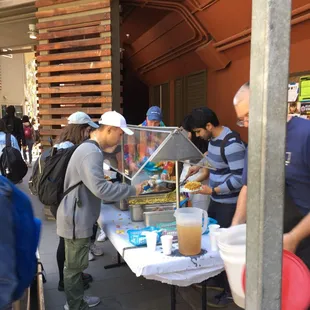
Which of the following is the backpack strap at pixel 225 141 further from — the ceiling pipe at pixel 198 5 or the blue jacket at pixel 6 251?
the ceiling pipe at pixel 198 5

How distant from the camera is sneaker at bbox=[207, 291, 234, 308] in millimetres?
3211

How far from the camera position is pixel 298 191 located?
179 centimetres

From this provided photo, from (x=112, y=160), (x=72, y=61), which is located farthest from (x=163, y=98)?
(x=112, y=160)

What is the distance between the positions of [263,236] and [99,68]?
4691mm

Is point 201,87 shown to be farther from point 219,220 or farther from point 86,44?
point 219,220

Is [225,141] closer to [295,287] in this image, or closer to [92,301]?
[295,287]

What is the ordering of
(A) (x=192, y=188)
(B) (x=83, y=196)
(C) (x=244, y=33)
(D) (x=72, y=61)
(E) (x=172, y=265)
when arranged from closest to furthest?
(E) (x=172, y=265) < (B) (x=83, y=196) < (A) (x=192, y=188) < (C) (x=244, y=33) < (D) (x=72, y=61)

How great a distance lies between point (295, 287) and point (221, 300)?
6.94 ft

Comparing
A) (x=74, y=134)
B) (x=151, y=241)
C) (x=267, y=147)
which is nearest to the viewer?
(x=267, y=147)

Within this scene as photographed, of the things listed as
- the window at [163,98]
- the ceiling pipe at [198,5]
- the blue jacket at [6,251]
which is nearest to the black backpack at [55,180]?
the blue jacket at [6,251]

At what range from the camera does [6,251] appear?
122 centimetres

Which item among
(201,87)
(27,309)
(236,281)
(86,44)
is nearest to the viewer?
(236,281)

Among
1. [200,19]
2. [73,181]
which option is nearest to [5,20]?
[200,19]

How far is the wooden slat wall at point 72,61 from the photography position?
17.1ft
